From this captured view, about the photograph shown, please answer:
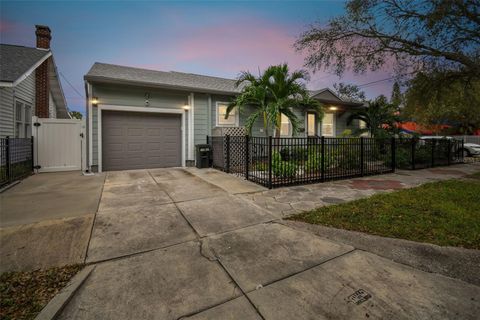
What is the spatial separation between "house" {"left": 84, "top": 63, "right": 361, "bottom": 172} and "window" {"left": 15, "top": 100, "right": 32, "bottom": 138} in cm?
283

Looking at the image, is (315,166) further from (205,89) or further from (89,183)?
(89,183)

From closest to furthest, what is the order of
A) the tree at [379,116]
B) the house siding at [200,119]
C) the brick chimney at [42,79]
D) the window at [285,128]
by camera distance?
the house siding at [200,119]
the brick chimney at [42,79]
the window at [285,128]
the tree at [379,116]

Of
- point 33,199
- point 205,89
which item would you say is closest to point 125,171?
point 33,199

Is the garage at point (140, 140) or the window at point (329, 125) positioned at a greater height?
the window at point (329, 125)

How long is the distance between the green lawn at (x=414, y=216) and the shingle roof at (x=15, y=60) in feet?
30.7

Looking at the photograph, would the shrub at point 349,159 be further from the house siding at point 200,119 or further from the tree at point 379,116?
the house siding at point 200,119

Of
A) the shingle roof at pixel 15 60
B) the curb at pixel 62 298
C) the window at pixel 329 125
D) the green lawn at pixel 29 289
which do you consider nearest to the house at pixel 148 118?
the shingle roof at pixel 15 60

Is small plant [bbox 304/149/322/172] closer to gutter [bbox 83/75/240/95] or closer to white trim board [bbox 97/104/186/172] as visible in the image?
gutter [bbox 83/75/240/95]

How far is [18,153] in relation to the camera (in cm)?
751

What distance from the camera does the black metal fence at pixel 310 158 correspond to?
21.7ft

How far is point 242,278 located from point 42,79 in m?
13.2

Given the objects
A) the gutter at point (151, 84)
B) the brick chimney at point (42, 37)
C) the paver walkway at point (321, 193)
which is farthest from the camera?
the brick chimney at point (42, 37)

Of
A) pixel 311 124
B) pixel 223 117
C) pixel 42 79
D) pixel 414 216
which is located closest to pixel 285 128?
pixel 311 124

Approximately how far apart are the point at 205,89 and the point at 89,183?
5.63m
